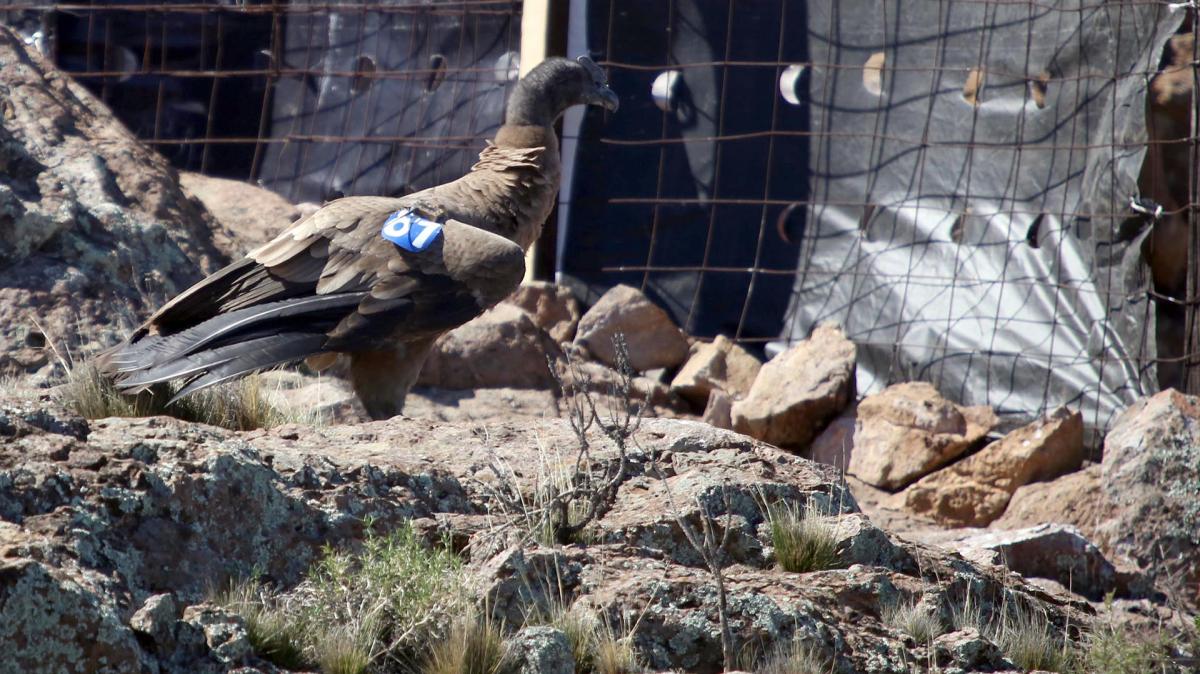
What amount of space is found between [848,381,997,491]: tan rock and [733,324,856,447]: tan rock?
22 centimetres

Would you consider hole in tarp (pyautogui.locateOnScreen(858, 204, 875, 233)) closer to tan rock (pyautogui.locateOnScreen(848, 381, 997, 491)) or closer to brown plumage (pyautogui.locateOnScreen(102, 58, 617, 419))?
tan rock (pyautogui.locateOnScreen(848, 381, 997, 491))

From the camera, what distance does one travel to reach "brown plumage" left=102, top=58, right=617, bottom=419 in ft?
17.5

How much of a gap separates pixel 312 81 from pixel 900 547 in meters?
6.70

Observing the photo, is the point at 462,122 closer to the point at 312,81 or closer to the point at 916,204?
the point at 312,81

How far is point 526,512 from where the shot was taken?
14.0ft

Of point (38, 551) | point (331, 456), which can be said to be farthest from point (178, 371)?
point (38, 551)

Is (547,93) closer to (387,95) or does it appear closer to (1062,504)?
(1062,504)

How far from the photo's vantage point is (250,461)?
160 inches

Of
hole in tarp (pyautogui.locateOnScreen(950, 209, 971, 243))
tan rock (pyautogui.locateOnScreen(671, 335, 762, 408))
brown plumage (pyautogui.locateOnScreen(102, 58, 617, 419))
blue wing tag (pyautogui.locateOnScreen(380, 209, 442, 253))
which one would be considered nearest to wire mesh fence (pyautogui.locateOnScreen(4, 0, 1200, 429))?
hole in tarp (pyautogui.locateOnScreen(950, 209, 971, 243))

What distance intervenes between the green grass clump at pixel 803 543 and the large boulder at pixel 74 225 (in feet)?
10.5

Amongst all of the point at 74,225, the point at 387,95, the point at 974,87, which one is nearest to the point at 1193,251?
the point at 974,87

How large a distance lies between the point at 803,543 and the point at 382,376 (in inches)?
83.9

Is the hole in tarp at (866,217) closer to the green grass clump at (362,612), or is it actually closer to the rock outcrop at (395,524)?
the rock outcrop at (395,524)

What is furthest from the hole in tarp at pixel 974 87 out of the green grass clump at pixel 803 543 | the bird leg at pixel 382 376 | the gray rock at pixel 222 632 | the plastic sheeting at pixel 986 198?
the gray rock at pixel 222 632
